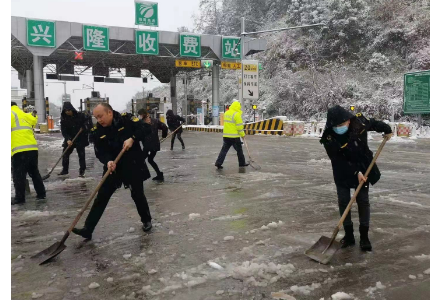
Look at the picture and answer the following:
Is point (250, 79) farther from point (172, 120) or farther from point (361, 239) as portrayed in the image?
point (361, 239)

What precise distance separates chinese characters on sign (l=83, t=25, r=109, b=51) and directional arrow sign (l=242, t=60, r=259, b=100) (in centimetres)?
1124

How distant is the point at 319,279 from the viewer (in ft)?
11.8

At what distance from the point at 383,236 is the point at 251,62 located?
792 inches

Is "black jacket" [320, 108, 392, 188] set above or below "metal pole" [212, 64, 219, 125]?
below

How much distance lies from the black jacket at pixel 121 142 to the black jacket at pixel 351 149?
2276 millimetres

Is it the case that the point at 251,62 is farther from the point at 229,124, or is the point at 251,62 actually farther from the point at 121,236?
the point at 121,236

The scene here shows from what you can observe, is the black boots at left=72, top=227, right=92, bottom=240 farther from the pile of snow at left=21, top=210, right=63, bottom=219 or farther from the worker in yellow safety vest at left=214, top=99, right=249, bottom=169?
the worker in yellow safety vest at left=214, top=99, right=249, bottom=169

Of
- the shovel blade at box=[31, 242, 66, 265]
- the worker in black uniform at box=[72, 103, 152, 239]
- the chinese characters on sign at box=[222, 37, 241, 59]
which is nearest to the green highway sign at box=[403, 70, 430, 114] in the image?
the chinese characters on sign at box=[222, 37, 241, 59]

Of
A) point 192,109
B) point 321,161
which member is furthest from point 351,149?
point 192,109

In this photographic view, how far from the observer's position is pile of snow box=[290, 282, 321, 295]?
132 inches

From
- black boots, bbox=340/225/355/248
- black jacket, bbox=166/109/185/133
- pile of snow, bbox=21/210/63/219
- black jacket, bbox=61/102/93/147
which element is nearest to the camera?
black boots, bbox=340/225/355/248

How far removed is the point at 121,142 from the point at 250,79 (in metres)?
19.6

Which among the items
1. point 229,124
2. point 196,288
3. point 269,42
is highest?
point 269,42
